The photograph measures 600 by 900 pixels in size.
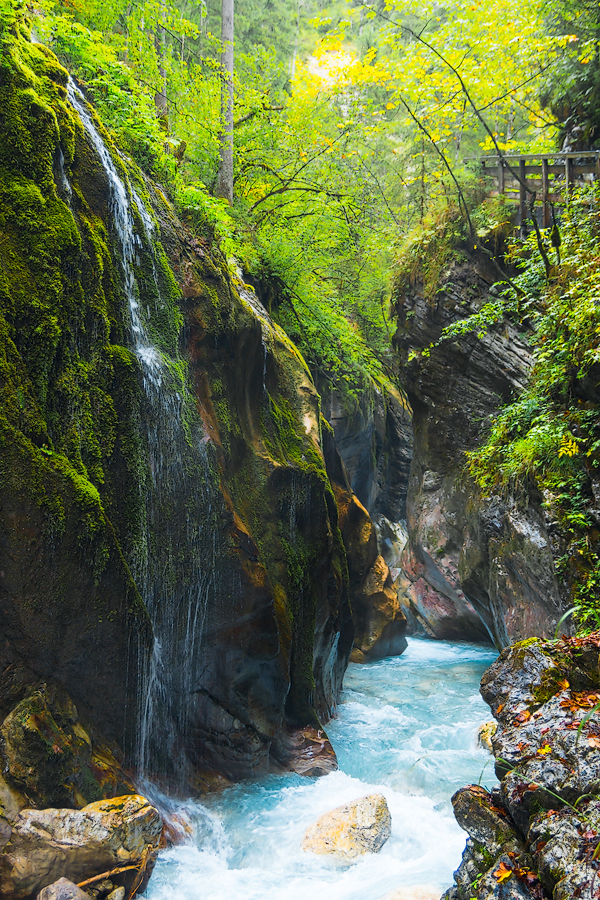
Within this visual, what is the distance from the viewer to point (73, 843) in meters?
4.07

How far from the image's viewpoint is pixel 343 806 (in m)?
6.25

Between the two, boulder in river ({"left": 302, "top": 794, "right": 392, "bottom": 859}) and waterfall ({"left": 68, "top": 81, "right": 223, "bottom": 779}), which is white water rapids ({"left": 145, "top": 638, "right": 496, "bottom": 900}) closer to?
boulder in river ({"left": 302, "top": 794, "right": 392, "bottom": 859})

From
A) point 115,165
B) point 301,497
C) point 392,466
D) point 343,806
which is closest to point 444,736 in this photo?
point 343,806

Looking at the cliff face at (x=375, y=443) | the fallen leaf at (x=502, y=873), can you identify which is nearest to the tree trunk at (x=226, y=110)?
the cliff face at (x=375, y=443)

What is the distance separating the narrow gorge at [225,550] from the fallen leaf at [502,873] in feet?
0.07

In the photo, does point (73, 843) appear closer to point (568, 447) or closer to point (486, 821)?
point (486, 821)

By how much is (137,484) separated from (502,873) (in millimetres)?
4625

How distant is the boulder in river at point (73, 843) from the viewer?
3.83 meters

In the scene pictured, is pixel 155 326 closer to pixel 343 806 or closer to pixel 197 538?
pixel 197 538

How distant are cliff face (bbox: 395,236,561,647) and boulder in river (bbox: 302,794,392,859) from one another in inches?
140

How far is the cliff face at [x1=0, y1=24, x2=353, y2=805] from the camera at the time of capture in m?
4.79

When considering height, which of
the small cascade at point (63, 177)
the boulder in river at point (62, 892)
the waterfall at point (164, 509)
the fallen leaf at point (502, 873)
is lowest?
the boulder in river at point (62, 892)

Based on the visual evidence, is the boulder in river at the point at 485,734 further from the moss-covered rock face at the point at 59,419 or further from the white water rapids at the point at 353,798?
the moss-covered rock face at the point at 59,419

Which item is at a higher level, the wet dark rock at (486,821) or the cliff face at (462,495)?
the cliff face at (462,495)
